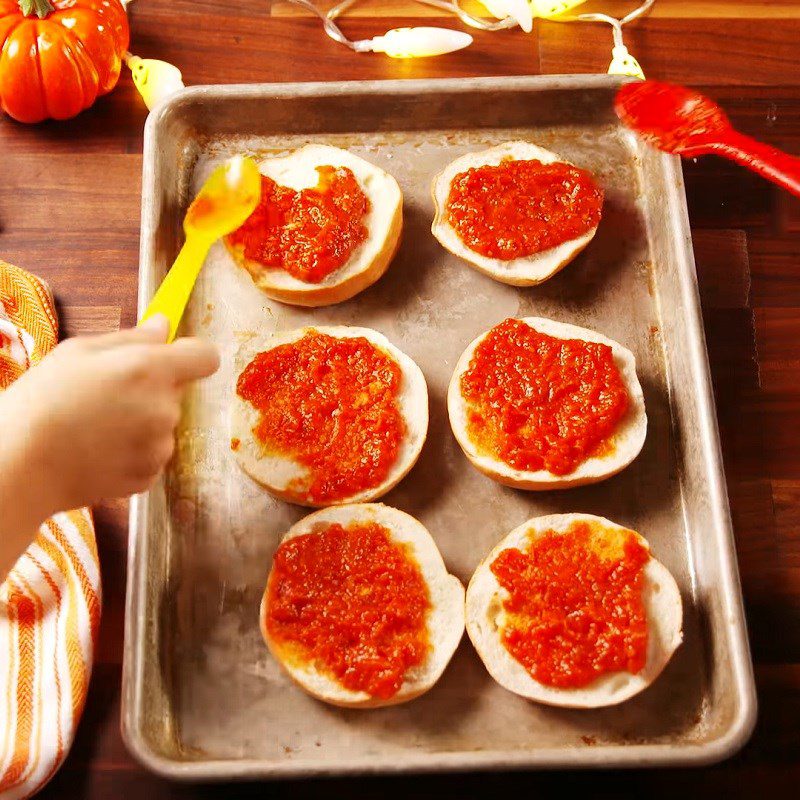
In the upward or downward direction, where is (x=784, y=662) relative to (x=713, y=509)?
downward

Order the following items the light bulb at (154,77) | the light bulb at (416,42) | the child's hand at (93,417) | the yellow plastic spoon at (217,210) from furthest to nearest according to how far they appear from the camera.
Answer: the light bulb at (416,42) → the light bulb at (154,77) → the yellow plastic spoon at (217,210) → the child's hand at (93,417)

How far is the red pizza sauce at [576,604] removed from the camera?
2.98 m

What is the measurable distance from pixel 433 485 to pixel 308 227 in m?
1.07

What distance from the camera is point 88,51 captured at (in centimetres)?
365

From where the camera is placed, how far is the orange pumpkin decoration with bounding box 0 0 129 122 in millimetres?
3605

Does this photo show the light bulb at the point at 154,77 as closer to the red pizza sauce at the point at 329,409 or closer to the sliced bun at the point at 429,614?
the red pizza sauce at the point at 329,409

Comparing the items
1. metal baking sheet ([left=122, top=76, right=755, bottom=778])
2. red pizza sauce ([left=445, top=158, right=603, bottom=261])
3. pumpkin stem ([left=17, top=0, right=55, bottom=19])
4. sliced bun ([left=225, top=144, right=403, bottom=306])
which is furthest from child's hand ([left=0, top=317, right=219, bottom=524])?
pumpkin stem ([left=17, top=0, right=55, bottom=19])

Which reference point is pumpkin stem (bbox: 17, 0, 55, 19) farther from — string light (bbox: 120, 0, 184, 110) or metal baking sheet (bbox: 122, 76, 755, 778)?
metal baking sheet (bbox: 122, 76, 755, 778)

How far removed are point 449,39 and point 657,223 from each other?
3.94ft

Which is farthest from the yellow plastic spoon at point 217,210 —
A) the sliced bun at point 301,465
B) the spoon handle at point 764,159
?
the spoon handle at point 764,159

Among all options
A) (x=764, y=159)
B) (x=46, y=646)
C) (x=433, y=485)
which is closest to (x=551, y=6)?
(x=764, y=159)

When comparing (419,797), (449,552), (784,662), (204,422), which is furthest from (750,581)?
(204,422)

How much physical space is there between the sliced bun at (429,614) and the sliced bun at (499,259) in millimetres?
1005

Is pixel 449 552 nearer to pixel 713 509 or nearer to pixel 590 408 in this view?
pixel 590 408
